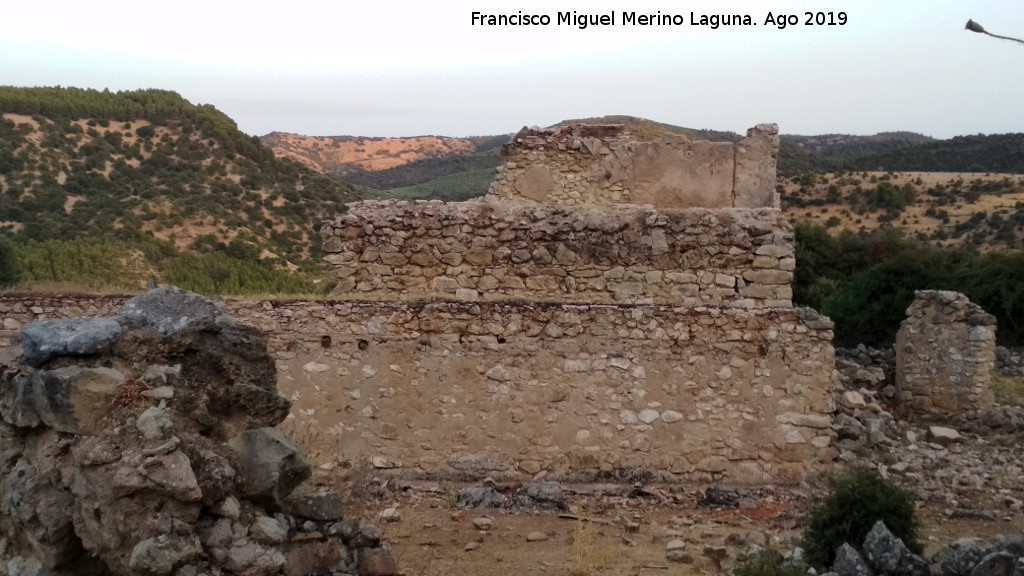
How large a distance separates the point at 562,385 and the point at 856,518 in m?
2.97

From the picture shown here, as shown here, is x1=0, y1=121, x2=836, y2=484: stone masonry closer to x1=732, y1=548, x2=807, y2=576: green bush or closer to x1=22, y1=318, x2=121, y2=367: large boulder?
x1=732, y1=548, x2=807, y2=576: green bush

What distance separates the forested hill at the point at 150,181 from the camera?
2980 centimetres

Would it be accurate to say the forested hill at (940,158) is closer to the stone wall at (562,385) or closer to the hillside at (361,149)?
the hillside at (361,149)

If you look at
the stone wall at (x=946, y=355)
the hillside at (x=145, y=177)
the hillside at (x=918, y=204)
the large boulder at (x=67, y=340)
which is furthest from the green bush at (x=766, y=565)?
the hillside at (x=918, y=204)

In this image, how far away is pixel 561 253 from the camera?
27.9ft

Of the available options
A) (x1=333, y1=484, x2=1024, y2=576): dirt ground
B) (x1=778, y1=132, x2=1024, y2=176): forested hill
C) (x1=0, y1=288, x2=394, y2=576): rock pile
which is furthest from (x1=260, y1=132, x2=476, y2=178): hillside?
(x1=0, y1=288, x2=394, y2=576): rock pile

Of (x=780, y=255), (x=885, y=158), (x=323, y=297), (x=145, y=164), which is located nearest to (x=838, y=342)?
(x=780, y=255)

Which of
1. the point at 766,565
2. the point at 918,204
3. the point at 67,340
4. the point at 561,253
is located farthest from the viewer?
the point at 918,204

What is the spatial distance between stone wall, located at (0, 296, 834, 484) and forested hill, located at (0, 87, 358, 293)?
19081mm

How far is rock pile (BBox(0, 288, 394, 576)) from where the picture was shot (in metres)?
3.28

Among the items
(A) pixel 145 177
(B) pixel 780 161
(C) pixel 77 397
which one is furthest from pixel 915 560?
(B) pixel 780 161

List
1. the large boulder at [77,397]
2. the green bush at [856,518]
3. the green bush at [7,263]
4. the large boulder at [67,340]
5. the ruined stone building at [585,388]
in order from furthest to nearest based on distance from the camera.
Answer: the green bush at [7,263], the ruined stone building at [585,388], the green bush at [856,518], the large boulder at [67,340], the large boulder at [77,397]

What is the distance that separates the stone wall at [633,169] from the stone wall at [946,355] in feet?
10.5

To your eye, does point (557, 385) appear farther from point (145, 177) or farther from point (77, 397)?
point (145, 177)
